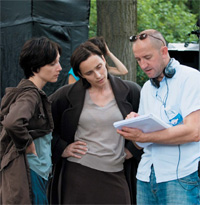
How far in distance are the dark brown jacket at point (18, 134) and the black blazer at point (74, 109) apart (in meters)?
0.32

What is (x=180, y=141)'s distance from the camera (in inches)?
104

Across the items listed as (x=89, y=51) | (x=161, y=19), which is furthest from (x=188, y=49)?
(x=89, y=51)

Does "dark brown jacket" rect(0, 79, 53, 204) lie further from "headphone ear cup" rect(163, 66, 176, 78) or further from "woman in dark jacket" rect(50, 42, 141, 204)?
"headphone ear cup" rect(163, 66, 176, 78)

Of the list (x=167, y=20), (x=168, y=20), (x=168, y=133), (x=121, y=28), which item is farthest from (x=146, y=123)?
(x=167, y=20)

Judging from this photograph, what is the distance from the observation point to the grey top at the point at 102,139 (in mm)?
3340

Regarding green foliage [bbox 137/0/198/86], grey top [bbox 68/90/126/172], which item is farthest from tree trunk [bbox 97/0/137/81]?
green foliage [bbox 137/0/198/86]

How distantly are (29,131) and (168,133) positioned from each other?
1.03 metres

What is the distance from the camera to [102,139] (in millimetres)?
3344

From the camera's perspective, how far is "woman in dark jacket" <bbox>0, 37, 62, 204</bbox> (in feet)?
9.70

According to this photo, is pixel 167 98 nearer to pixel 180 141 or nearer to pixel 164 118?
pixel 164 118

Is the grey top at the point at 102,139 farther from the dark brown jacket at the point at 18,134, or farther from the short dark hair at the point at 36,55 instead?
the short dark hair at the point at 36,55

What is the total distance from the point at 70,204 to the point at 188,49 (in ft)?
26.1

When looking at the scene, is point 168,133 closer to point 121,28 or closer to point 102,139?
point 102,139

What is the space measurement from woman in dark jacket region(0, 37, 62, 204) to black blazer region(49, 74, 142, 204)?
0.77ft
